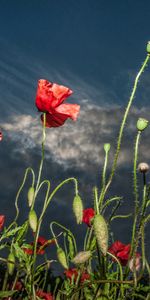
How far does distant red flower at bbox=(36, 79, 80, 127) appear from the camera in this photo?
284cm

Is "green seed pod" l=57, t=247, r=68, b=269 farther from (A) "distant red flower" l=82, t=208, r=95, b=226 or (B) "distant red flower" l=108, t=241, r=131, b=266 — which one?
(B) "distant red flower" l=108, t=241, r=131, b=266

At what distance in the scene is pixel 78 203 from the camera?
93.0 inches

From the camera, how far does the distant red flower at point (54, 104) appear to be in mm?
2844

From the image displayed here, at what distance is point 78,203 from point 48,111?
74 centimetres

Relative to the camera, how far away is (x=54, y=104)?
2.86 metres

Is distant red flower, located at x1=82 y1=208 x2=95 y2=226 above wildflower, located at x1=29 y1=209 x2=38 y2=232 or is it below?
above

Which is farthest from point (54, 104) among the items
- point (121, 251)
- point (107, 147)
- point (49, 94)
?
point (121, 251)

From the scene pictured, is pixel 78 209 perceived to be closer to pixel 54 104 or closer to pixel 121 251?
pixel 54 104

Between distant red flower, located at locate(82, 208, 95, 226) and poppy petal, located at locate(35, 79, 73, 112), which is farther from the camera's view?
distant red flower, located at locate(82, 208, 95, 226)

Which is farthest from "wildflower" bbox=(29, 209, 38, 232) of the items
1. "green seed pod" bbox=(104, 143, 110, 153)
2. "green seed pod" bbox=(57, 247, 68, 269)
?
"green seed pod" bbox=(104, 143, 110, 153)

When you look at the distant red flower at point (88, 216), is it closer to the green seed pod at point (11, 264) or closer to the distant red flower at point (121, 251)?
the distant red flower at point (121, 251)

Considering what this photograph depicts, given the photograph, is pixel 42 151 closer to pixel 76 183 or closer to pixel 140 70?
pixel 76 183

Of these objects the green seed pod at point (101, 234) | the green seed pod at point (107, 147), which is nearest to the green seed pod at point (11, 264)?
the green seed pod at point (107, 147)

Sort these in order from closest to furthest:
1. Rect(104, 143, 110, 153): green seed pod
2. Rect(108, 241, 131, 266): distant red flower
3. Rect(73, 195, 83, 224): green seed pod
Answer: Rect(73, 195, 83, 224): green seed pod < Rect(104, 143, 110, 153): green seed pod < Rect(108, 241, 131, 266): distant red flower
